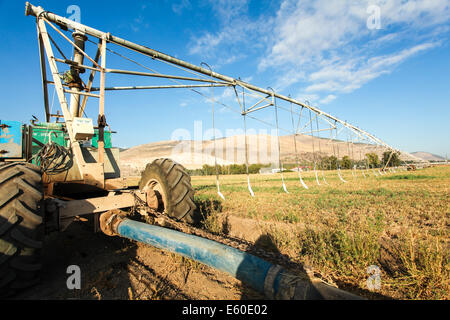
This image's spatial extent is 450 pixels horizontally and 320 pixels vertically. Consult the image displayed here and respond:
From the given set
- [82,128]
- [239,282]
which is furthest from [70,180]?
[239,282]

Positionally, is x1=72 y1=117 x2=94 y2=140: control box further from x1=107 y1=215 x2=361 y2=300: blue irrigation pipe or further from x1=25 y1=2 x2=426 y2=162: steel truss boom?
x1=107 y1=215 x2=361 y2=300: blue irrigation pipe

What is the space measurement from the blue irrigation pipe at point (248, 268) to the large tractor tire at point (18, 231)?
932mm

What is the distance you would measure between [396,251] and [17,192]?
4.08 meters

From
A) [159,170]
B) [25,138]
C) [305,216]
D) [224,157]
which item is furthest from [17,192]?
[224,157]

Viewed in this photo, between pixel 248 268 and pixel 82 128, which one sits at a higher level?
pixel 82 128

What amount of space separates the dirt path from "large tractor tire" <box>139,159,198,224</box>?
0.66 meters

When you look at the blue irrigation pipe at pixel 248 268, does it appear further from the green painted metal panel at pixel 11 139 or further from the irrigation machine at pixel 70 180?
the green painted metal panel at pixel 11 139

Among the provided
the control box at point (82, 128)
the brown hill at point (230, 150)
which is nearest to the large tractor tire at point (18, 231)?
the control box at point (82, 128)

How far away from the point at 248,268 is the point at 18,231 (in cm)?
198

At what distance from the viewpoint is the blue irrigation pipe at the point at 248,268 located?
44.9 inches

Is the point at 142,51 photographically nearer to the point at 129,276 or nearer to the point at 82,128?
the point at 82,128

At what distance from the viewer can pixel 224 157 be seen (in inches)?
3506

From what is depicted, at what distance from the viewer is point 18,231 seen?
6.06 ft

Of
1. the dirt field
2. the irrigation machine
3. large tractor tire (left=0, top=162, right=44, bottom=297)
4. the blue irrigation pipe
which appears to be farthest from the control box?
the blue irrigation pipe
